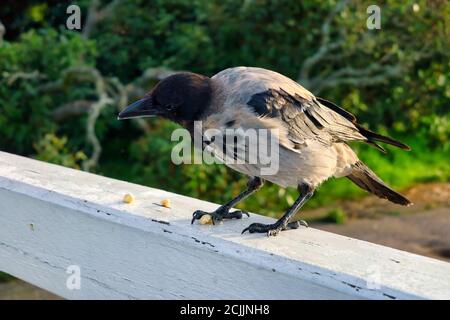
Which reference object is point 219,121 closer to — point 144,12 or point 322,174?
point 322,174

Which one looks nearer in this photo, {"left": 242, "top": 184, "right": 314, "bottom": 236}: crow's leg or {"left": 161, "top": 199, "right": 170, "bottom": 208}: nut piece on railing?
{"left": 242, "top": 184, "right": 314, "bottom": 236}: crow's leg

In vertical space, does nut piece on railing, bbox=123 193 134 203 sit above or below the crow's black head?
below

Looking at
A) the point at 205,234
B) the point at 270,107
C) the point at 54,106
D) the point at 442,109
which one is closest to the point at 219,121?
the point at 270,107

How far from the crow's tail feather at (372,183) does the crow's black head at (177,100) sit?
0.75 meters

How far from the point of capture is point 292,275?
162cm

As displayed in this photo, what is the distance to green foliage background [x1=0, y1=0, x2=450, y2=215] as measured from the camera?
22.0 feet

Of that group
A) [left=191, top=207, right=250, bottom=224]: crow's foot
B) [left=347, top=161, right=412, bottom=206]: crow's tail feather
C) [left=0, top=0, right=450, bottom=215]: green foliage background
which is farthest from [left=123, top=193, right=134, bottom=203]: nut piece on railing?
[left=0, top=0, right=450, bottom=215]: green foliage background

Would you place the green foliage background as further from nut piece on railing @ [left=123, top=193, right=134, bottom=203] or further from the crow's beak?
nut piece on railing @ [left=123, top=193, right=134, bottom=203]

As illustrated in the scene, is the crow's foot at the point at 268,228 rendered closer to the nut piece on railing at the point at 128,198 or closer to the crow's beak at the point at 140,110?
the nut piece on railing at the point at 128,198

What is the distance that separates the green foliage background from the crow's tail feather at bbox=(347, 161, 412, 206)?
3.44 meters

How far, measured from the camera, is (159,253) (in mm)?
1948

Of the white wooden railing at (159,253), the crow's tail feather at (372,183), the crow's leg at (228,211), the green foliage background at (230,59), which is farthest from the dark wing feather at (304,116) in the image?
the green foliage background at (230,59)

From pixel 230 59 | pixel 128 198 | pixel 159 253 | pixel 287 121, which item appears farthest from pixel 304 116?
pixel 230 59

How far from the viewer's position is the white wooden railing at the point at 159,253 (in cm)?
157
